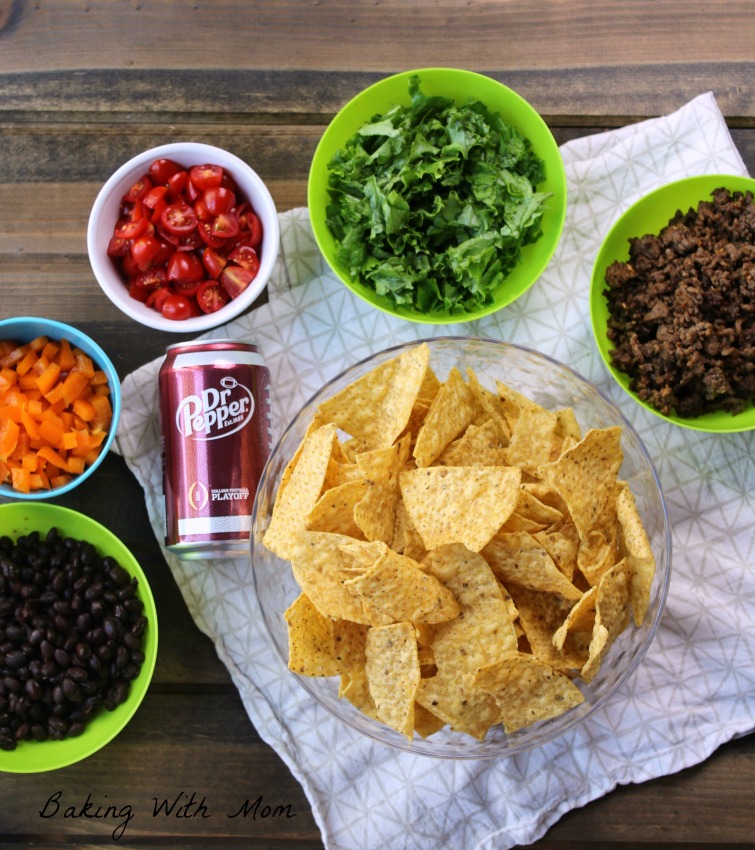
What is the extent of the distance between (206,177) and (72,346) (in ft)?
1.59

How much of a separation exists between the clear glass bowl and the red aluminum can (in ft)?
0.23

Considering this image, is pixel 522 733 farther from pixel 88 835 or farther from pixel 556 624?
pixel 88 835

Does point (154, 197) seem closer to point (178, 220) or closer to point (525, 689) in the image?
point (178, 220)

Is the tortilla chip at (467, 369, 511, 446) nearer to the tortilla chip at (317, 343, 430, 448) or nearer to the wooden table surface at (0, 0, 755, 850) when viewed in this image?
the tortilla chip at (317, 343, 430, 448)

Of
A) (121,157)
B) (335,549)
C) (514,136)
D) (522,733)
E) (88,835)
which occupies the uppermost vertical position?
(514,136)

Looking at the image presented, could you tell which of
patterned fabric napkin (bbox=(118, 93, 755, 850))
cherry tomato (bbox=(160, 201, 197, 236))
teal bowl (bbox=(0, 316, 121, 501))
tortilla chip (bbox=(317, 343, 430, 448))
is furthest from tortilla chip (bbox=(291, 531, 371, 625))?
cherry tomato (bbox=(160, 201, 197, 236))

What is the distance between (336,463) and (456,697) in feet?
1.60

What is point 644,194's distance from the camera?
2088 millimetres

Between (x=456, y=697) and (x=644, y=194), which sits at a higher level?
(x=644, y=194)

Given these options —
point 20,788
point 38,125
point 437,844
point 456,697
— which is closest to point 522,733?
point 456,697

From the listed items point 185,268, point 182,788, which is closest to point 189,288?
point 185,268

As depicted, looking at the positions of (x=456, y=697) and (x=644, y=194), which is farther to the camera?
→ (x=644, y=194)

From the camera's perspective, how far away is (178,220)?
6.31 ft

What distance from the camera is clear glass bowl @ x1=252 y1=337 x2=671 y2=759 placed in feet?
5.85
